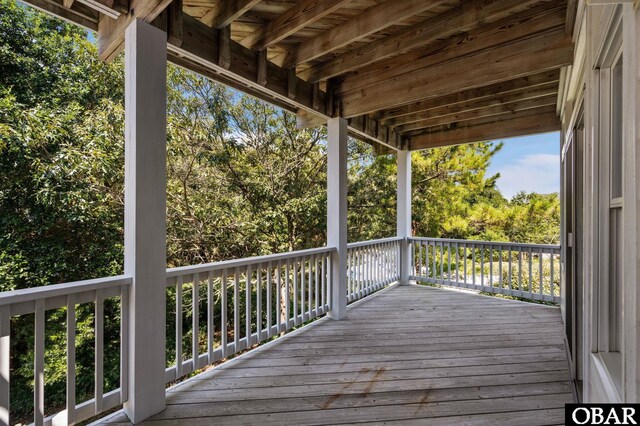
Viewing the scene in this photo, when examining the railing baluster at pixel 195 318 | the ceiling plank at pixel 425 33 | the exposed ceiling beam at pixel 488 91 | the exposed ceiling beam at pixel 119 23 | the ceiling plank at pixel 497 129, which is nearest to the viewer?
the exposed ceiling beam at pixel 119 23

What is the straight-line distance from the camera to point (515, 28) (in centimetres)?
265

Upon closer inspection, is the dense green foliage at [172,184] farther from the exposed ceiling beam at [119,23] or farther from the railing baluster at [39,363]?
the railing baluster at [39,363]

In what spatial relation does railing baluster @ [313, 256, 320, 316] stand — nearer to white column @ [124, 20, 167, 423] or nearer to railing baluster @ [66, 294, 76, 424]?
white column @ [124, 20, 167, 423]

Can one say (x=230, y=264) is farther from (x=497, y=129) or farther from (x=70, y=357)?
(x=497, y=129)

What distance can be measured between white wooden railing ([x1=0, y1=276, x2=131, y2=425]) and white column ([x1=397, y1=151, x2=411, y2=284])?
479 cm

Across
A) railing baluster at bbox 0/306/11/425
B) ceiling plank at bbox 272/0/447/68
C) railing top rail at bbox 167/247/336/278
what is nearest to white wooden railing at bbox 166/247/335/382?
railing top rail at bbox 167/247/336/278

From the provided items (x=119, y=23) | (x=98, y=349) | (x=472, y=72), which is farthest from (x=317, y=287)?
(x=119, y=23)

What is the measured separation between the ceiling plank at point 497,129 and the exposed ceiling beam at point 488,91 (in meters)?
0.92

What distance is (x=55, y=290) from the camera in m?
1.72

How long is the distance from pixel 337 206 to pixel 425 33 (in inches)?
80.3

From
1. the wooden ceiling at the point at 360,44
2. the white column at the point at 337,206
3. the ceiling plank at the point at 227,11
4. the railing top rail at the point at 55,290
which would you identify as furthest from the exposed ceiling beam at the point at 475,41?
the railing top rail at the point at 55,290

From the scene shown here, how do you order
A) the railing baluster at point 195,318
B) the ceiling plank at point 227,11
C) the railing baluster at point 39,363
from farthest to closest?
the railing baluster at point 195,318, the ceiling plank at point 227,11, the railing baluster at point 39,363

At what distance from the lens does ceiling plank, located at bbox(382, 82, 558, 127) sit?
3.65 meters

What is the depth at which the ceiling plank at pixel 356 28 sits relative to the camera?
2246 millimetres
